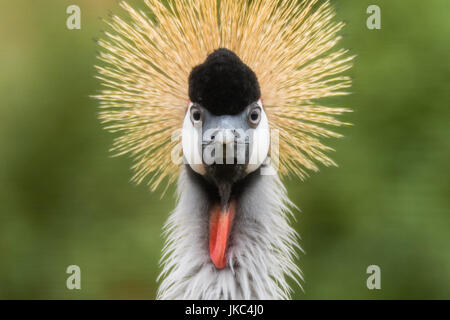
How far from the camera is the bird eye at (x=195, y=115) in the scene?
50.5 inches

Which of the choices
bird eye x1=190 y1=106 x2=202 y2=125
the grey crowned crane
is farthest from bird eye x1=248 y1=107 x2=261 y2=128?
bird eye x1=190 y1=106 x2=202 y2=125

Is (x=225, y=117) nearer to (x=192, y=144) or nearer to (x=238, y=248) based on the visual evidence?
(x=192, y=144)

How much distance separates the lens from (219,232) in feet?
4.30

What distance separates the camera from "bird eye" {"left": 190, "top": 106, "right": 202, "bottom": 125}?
4.21 feet

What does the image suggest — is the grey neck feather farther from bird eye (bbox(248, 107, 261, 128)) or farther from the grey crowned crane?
bird eye (bbox(248, 107, 261, 128))

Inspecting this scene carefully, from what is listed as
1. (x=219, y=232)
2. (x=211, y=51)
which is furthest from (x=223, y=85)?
(x=219, y=232)

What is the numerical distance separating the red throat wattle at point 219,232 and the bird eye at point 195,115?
21 cm

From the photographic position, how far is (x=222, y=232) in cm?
130

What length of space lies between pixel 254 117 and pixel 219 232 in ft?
0.87

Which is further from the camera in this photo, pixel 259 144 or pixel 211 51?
pixel 211 51

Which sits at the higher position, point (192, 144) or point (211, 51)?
point (211, 51)

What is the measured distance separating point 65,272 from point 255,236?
1216 mm

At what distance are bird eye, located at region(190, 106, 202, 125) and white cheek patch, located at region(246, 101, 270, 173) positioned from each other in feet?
0.37

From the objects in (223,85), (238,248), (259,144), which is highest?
(223,85)
